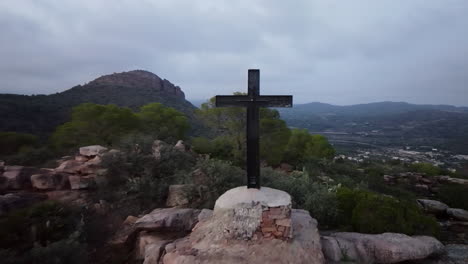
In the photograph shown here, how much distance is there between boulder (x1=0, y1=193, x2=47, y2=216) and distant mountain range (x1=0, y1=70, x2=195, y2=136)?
1682 cm

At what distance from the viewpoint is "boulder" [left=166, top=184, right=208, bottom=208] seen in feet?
21.5

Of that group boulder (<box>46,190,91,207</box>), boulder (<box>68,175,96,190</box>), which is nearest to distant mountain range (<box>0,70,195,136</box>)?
boulder (<box>68,175,96,190</box>)

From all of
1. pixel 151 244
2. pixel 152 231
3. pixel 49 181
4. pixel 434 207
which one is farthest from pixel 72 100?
pixel 434 207

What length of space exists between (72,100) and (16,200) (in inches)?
1264

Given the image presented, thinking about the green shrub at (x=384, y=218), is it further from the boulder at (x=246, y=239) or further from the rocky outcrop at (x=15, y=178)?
the rocky outcrop at (x=15, y=178)

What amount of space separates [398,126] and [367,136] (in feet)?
45.9

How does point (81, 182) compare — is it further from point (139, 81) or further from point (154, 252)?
point (139, 81)

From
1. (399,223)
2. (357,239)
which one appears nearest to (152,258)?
(357,239)

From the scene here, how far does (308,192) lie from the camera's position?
686cm

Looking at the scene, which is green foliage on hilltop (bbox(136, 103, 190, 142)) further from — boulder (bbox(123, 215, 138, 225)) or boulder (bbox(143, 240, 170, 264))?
boulder (bbox(143, 240, 170, 264))

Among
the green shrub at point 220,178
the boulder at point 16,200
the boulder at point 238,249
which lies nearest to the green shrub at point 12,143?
the boulder at point 16,200

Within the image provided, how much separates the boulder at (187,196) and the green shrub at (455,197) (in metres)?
12.9

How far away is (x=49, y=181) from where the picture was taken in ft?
23.8

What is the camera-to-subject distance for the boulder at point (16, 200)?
5539mm
